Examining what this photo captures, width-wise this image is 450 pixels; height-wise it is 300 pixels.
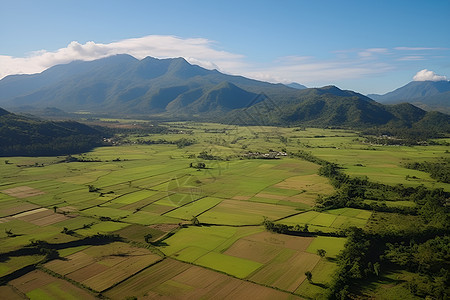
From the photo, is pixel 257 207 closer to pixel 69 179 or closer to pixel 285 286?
pixel 285 286

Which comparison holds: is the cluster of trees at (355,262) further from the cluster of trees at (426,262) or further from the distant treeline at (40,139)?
the distant treeline at (40,139)

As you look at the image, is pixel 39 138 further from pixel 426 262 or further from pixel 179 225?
pixel 426 262

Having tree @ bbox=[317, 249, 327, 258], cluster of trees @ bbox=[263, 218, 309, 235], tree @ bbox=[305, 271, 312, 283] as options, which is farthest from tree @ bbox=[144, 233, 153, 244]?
tree @ bbox=[317, 249, 327, 258]

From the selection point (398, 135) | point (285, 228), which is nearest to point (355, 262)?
point (285, 228)

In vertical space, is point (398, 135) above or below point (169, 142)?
above

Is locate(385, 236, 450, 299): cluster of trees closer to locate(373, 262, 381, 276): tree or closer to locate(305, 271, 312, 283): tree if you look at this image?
locate(373, 262, 381, 276): tree

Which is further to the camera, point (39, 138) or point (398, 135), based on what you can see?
point (398, 135)

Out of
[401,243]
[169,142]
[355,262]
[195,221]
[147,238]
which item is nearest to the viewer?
[355,262]

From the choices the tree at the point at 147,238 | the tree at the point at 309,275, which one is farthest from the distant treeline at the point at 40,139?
the tree at the point at 309,275
